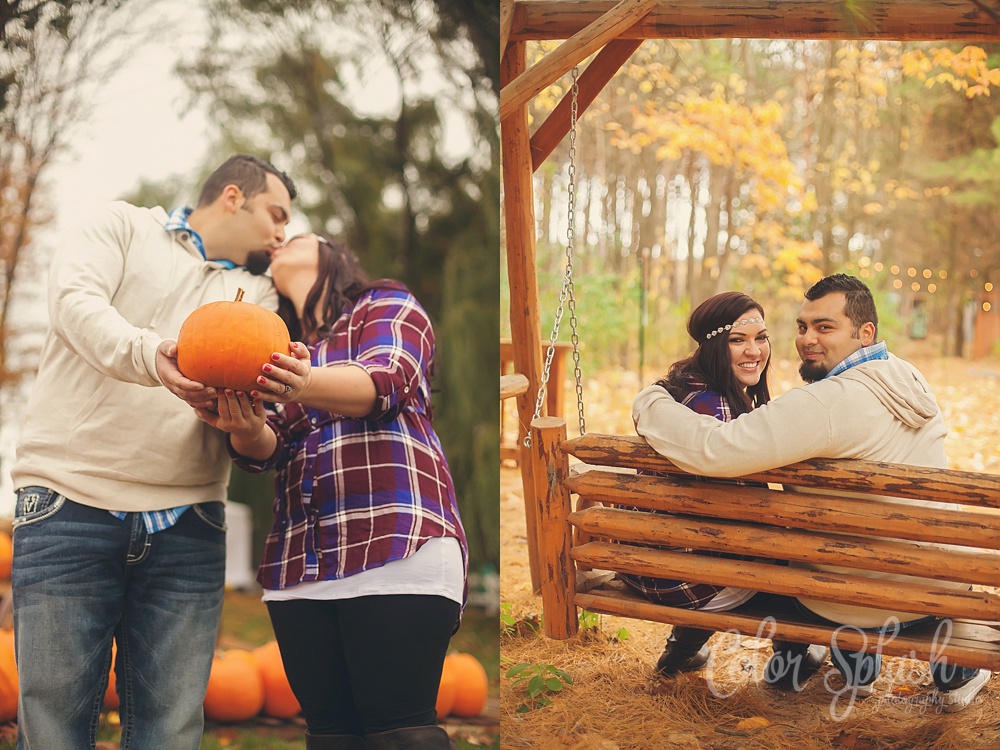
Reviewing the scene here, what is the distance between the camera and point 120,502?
83.3 inches

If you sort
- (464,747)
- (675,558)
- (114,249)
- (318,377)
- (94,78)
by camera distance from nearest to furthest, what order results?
(318,377) → (114,249) → (675,558) → (464,747) → (94,78)

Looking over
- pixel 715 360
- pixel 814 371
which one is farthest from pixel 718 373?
pixel 814 371

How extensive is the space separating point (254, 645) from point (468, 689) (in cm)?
148

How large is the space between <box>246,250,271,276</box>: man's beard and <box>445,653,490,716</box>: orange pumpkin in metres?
1.78

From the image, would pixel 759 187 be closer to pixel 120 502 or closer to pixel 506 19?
pixel 506 19

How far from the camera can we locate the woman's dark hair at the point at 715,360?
258cm

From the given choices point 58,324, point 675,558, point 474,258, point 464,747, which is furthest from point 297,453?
point 474,258

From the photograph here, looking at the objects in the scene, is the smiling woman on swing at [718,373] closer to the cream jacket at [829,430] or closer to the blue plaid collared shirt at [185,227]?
the cream jacket at [829,430]

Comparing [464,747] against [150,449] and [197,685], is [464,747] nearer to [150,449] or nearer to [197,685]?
[197,685]

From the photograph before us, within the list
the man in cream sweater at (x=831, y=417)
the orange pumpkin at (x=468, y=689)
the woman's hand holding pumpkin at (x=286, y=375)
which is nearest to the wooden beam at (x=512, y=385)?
the man in cream sweater at (x=831, y=417)

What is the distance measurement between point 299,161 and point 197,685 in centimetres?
343

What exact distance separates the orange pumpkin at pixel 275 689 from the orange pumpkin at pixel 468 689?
0.60 metres

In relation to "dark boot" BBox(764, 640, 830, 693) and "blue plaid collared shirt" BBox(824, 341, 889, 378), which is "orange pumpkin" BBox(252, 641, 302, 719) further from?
"blue plaid collared shirt" BBox(824, 341, 889, 378)

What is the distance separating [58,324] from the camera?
201 cm
